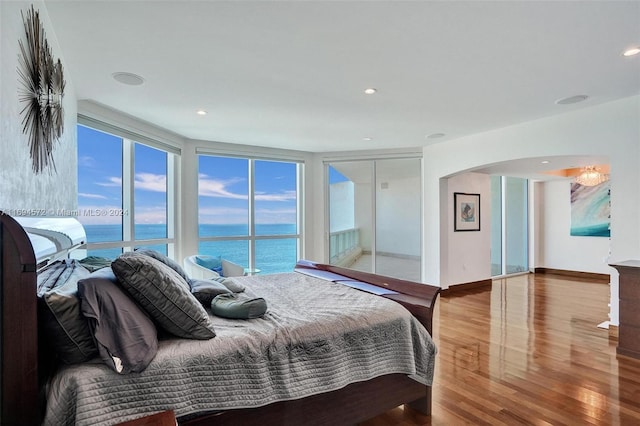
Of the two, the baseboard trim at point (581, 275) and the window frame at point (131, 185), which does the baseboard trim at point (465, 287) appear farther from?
the window frame at point (131, 185)

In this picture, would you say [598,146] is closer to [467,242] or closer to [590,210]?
[467,242]

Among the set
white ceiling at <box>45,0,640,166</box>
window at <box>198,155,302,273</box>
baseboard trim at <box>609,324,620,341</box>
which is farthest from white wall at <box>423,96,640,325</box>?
window at <box>198,155,302,273</box>

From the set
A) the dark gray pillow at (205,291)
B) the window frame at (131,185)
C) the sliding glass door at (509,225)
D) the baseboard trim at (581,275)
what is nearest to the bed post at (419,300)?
the dark gray pillow at (205,291)

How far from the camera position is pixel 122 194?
4172 mm

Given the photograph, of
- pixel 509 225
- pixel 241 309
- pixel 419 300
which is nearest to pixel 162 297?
pixel 241 309

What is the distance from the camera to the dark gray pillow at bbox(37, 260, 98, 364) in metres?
1.23

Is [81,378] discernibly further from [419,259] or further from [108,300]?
[419,259]

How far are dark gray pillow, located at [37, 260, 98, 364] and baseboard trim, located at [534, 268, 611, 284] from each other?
8.21 metres

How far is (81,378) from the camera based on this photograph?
1239 mm

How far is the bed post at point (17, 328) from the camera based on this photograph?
42.5 inches

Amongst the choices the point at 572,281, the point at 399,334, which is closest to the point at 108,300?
the point at 399,334

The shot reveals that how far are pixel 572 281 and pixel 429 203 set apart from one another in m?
3.59

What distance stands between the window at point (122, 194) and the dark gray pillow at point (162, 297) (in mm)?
2381

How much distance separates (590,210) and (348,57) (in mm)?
7068
